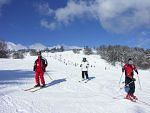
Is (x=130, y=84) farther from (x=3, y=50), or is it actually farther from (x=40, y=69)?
(x=3, y=50)

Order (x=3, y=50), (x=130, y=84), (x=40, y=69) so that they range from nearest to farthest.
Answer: (x=130, y=84)
(x=40, y=69)
(x=3, y=50)

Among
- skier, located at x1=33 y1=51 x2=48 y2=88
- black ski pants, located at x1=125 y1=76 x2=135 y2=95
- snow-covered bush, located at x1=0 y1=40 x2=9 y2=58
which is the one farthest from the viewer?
snow-covered bush, located at x1=0 y1=40 x2=9 y2=58

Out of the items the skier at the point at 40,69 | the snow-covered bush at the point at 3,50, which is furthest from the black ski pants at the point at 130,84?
the snow-covered bush at the point at 3,50

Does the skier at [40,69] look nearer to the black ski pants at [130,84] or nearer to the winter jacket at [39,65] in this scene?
the winter jacket at [39,65]

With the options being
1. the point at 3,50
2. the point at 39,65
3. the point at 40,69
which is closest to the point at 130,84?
the point at 40,69

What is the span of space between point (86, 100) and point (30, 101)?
2.91 m

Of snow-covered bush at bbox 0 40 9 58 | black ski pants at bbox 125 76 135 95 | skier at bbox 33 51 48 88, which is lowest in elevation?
black ski pants at bbox 125 76 135 95

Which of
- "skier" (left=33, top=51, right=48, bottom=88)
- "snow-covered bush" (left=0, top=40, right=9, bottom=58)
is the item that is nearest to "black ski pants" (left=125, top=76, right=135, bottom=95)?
"skier" (left=33, top=51, right=48, bottom=88)

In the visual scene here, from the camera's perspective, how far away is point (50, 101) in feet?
36.1

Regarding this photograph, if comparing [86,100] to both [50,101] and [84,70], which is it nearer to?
[50,101]

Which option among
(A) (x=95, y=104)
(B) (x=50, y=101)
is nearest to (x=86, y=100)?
(A) (x=95, y=104)

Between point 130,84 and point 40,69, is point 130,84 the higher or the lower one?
the lower one

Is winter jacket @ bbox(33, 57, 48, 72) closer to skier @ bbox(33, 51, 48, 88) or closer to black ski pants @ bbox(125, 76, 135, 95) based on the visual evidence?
skier @ bbox(33, 51, 48, 88)

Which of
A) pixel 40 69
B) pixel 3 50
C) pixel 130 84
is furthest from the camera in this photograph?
pixel 3 50
